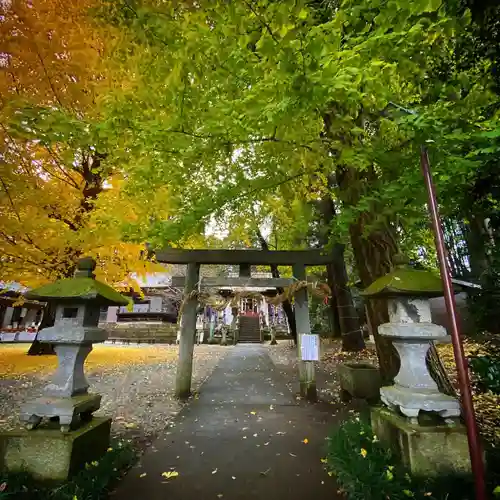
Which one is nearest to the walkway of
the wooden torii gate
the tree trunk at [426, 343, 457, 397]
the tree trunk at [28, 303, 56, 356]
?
the wooden torii gate

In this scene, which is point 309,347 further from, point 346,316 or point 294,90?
point 346,316

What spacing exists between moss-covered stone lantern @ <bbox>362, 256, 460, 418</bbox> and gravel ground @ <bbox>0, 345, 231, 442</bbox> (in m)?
3.97

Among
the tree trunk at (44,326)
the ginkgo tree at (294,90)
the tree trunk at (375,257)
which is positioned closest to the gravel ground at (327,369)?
the tree trunk at (375,257)

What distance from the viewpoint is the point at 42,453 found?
127 inches

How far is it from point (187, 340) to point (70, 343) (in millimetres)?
4268

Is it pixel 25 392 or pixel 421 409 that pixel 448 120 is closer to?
pixel 421 409

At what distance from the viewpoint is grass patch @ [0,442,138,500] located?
9.16ft

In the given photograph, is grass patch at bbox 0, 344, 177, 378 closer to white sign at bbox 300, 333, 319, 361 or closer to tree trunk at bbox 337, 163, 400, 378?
white sign at bbox 300, 333, 319, 361

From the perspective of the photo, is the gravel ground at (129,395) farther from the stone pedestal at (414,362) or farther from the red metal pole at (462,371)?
the red metal pole at (462,371)

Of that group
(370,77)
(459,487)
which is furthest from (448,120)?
(459,487)

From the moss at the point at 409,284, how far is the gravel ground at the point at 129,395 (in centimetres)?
437

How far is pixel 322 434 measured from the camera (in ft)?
16.4

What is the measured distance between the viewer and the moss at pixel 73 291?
12.1 feet

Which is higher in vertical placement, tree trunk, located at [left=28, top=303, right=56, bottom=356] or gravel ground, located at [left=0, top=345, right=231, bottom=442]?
tree trunk, located at [left=28, top=303, right=56, bottom=356]
